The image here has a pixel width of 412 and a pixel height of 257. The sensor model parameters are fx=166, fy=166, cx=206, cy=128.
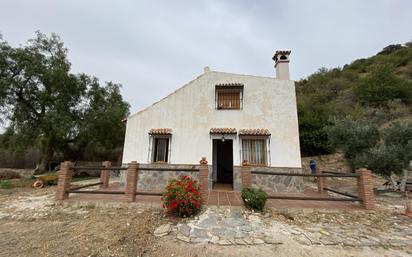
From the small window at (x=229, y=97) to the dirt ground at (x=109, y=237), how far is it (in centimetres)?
562

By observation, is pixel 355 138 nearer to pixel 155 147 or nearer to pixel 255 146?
pixel 255 146

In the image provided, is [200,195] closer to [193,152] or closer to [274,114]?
[193,152]

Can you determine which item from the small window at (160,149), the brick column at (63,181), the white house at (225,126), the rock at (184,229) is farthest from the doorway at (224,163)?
the brick column at (63,181)

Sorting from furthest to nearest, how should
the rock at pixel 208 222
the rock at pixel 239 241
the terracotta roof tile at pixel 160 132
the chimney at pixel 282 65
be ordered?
the chimney at pixel 282 65 < the terracotta roof tile at pixel 160 132 < the rock at pixel 208 222 < the rock at pixel 239 241

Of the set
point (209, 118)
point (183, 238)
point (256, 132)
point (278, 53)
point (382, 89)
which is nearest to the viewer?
point (183, 238)

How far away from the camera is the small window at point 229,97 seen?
886 cm

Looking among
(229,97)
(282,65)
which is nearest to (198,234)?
(229,97)

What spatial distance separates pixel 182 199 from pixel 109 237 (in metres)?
1.88

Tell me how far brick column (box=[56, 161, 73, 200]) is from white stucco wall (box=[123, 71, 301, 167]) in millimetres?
2742

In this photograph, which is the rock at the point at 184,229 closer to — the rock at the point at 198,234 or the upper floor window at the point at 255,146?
the rock at the point at 198,234

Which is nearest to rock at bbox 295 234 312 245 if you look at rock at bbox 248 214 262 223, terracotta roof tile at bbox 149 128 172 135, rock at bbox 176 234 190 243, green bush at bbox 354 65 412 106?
rock at bbox 248 214 262 223

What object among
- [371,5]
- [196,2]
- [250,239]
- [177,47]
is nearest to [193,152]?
[250,239]

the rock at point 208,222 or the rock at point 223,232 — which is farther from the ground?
the rock at point 208,222

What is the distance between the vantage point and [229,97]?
9.02 metres
